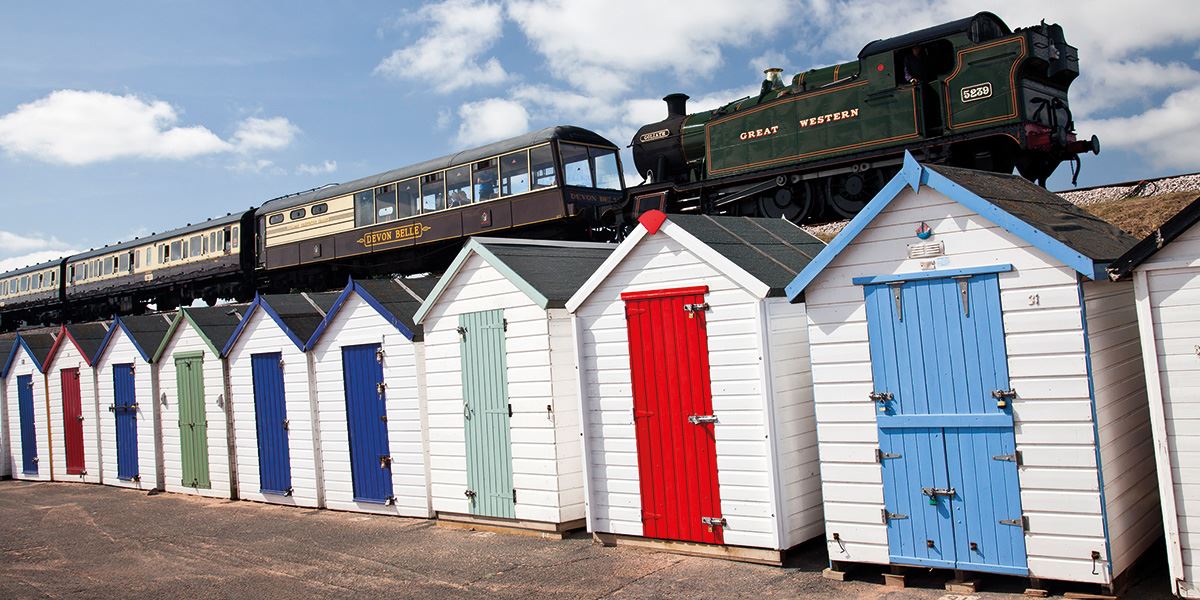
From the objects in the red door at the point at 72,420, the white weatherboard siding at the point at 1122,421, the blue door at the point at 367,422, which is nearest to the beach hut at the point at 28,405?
the red door at the point at 72,420

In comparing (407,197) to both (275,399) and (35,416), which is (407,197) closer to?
(35,416)

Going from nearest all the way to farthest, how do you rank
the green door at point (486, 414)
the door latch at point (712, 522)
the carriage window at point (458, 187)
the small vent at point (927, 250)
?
the small vent at point (927, 250) < the door latch at point (712, 522) < the green door at point (486, 414) < the carriage window at point (458, 187)

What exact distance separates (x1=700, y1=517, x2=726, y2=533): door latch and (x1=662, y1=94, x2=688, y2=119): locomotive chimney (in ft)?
46.3

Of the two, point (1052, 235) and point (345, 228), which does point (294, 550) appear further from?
point (345, 228)

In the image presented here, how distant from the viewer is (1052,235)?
6.39 m

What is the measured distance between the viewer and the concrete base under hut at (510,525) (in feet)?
31.8

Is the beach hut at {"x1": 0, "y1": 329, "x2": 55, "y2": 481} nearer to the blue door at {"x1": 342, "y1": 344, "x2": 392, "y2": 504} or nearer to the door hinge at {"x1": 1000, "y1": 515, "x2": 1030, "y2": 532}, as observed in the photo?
the blue door at {"x1": 342, "y1": 344, "x2": 392, "y2": 504}

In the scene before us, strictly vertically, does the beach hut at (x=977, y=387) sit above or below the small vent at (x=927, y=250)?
below

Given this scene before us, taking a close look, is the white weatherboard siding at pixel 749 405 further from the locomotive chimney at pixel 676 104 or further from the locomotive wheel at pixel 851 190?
the locomotive chimney at pixel 676 104

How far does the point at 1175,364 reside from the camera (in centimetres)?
605

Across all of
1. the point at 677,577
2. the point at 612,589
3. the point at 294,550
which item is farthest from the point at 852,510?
the point at 294,550

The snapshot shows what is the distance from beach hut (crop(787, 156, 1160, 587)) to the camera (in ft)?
20.7

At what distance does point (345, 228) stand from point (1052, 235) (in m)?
21.4

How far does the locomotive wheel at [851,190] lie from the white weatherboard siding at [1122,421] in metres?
9.09
